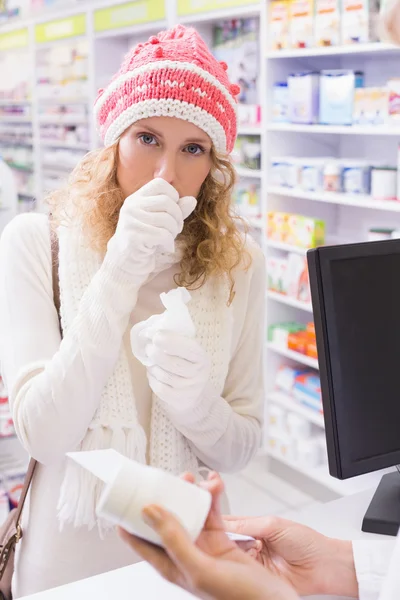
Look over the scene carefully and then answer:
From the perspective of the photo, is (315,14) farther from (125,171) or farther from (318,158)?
(125,171)

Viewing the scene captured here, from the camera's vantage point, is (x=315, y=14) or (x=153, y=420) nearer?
(x=153, y=420)

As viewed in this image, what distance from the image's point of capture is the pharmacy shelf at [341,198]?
3.15 meters

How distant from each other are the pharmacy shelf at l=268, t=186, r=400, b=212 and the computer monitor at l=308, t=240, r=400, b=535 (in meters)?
1.86

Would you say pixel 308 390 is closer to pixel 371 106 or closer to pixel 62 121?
pixel 371 106

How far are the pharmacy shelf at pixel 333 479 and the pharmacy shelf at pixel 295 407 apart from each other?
0.76ft

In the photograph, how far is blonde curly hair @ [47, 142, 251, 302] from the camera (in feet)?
4.95

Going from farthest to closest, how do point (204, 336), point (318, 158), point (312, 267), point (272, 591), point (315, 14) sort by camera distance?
1. point (318, 158)
2. point (315, 14)
3. point (204, 336)
4. point (312, 267)
5. point (272, 591)

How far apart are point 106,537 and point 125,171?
716 millimetres

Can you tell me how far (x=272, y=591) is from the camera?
0.77 meters

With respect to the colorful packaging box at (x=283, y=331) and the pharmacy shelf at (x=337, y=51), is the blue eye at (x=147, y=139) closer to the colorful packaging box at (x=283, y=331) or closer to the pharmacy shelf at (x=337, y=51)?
the pharmacy shelf at (x=337, y=51)

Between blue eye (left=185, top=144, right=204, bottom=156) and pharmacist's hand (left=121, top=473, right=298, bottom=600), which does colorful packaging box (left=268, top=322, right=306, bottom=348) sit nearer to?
blue eye (left=185, top=144, right=204, bottom=156)

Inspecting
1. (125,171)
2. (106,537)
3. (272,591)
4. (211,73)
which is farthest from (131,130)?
(272,591)

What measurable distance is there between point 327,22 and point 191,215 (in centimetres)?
208

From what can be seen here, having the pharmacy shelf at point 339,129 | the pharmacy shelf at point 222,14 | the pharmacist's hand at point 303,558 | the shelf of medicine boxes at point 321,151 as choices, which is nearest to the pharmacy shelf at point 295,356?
the shelf of medicine boxes at point 321,151
